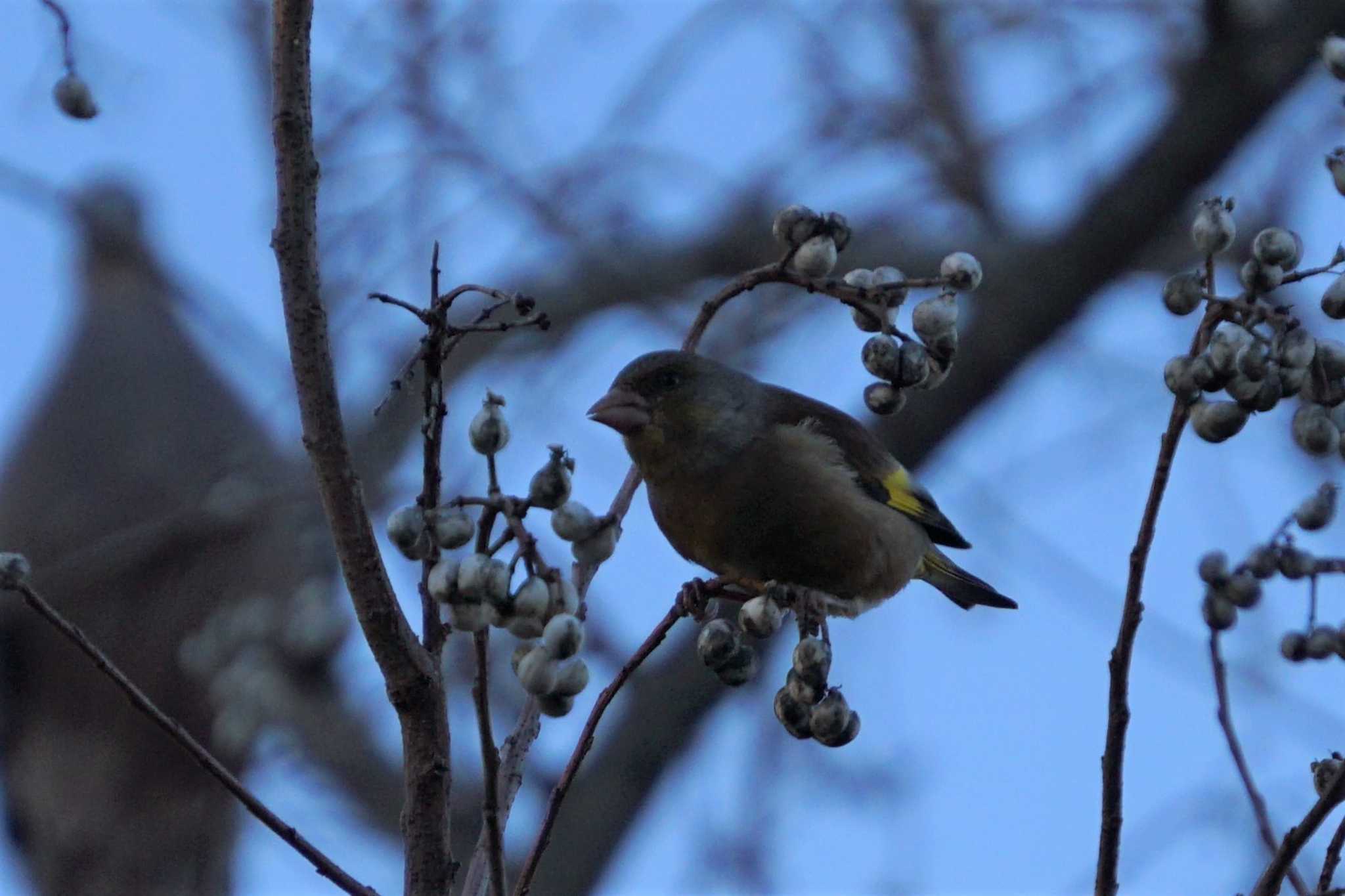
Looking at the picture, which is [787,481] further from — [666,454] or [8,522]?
[8,522]

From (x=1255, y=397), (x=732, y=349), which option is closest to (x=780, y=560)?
(x=1255, y=397)

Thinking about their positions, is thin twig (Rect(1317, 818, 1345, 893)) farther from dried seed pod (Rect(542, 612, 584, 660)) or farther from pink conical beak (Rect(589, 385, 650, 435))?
pink conical beak (Rect(589, 385, 650, 435))

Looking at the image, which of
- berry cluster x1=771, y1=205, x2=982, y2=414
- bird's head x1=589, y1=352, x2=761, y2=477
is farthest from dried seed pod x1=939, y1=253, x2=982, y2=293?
bird's head x1=589, y1=352, x2=761, y2=477

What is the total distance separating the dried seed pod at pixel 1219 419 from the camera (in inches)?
82.8

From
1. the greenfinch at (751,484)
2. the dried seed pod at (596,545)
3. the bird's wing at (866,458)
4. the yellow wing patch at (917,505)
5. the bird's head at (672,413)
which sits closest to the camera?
the dried seed pod at (596,545)

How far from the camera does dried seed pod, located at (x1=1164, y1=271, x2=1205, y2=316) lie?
85.2 inches

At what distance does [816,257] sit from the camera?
2387 millimetres

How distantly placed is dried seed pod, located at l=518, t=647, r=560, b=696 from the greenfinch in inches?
74.7

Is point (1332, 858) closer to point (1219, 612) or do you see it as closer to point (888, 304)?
point (1219, 612)

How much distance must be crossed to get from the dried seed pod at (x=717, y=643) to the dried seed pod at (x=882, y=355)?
445 mm

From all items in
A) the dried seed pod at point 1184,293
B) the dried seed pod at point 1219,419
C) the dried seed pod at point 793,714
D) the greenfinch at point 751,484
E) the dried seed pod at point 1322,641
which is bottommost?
the dried seed pod at point 793,714

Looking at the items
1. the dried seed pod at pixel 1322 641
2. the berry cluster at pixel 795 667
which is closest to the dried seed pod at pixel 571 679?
the berry cluster at pixel 795 667

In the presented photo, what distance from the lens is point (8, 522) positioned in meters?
9.90

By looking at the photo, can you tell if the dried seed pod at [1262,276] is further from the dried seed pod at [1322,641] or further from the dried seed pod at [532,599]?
the dried seed pod at [532,599]
